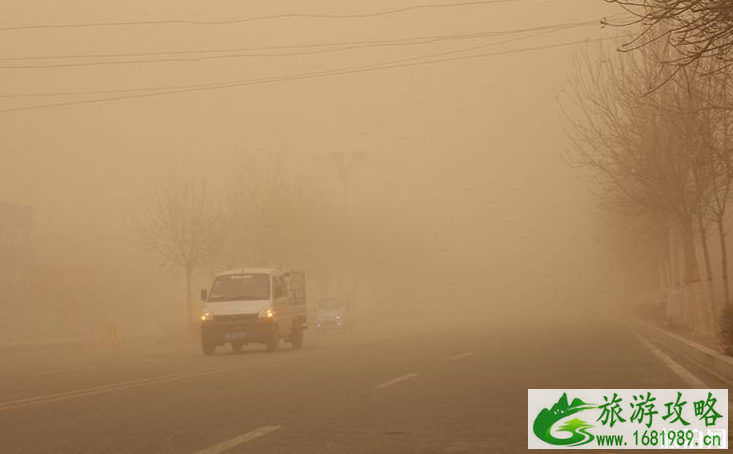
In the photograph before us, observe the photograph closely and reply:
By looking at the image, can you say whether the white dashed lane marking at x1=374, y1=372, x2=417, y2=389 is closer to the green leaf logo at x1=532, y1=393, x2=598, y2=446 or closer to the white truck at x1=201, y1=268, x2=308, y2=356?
the green leaf logo at x1=532, y1=393, x2=598, y2=446

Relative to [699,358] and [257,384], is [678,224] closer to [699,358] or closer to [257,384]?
[699,358]

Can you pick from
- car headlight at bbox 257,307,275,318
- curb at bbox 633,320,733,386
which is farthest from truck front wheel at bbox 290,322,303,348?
curb at bbox 633,320,733,386

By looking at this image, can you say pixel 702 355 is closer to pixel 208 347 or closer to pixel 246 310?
pixel 246 310

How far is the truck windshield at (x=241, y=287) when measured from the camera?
86.0ft

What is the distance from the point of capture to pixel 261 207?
58969 mm

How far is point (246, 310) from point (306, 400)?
12.9 metres

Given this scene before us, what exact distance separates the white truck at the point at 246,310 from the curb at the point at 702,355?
979 centimetres

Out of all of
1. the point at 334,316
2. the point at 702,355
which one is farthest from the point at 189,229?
the point at 702,355

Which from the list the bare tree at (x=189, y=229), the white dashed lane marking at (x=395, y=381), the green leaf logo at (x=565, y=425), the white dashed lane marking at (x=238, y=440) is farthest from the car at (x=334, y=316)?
the white dashed lane marking at (x=238, y=440)

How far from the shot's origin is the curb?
50.5ft

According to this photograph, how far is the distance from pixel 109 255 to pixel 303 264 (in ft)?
66.7

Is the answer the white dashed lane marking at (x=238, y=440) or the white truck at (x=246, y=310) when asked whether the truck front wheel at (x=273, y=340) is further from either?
the white dashed lane marking at (x=238, y=440)

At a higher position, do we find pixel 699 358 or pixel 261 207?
pixel 261 207

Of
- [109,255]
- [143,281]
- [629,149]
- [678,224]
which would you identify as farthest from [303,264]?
[629,149]
